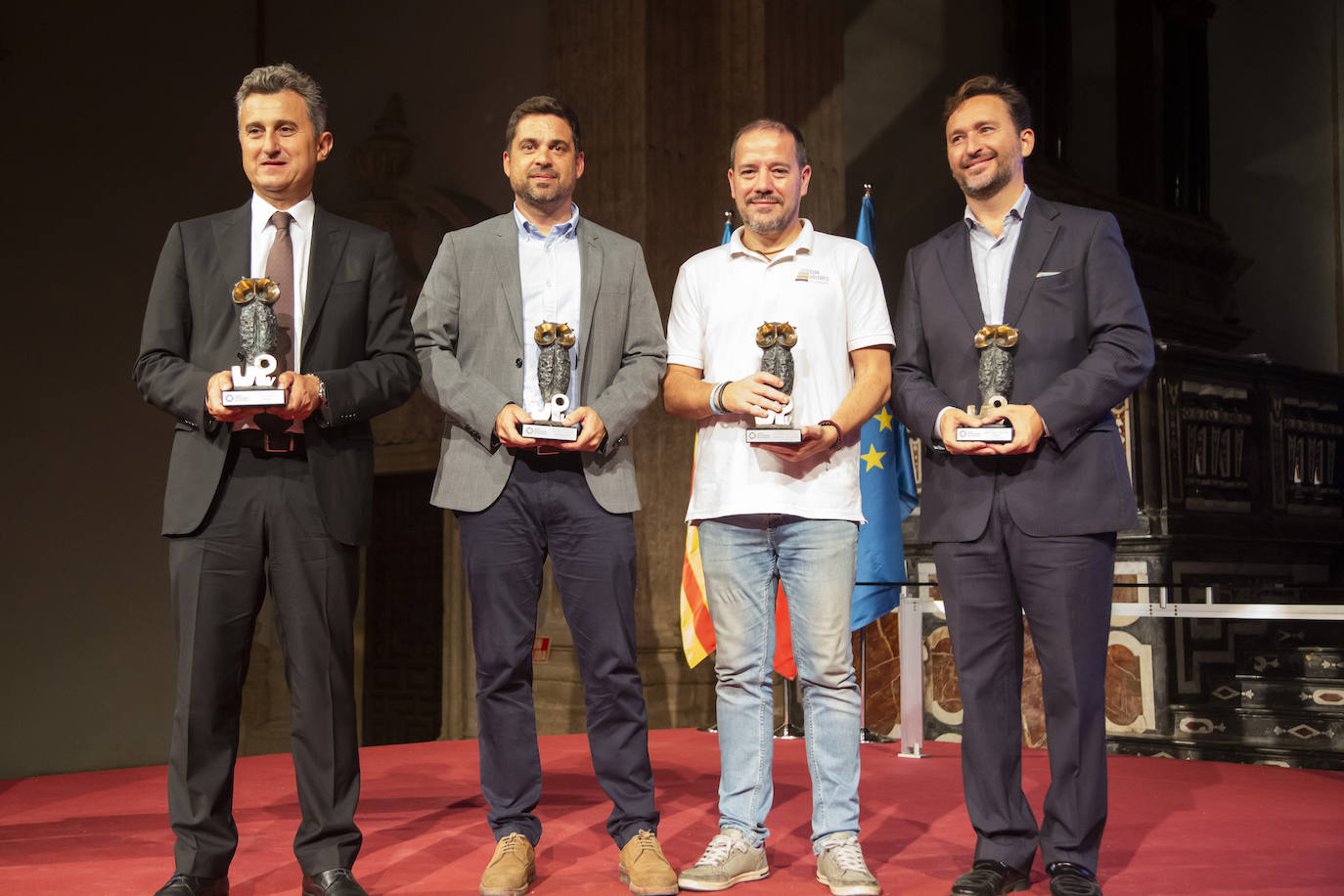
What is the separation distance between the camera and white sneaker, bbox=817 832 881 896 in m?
2.73

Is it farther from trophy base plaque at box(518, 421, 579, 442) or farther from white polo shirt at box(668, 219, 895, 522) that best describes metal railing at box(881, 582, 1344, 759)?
trophy base plaque at box(518, 421, 579, 442)

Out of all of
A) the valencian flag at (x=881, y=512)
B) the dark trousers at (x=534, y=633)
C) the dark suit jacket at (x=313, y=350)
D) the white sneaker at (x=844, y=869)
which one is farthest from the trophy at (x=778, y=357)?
the valencian flag at (x=881, y=512)

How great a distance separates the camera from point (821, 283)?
10.0 feet

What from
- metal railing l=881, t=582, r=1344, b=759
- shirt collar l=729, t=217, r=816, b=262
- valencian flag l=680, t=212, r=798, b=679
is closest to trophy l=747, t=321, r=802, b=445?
shirt collar l=729, t=217, r=816, b=262

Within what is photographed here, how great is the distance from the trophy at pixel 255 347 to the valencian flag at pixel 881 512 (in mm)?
3053

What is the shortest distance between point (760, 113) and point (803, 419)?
493 cm

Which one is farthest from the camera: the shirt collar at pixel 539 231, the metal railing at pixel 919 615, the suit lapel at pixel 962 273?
the metal railing at pixel 919 615

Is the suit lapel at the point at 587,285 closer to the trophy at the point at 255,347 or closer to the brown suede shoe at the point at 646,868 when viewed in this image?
the trophy at the point at 255,347

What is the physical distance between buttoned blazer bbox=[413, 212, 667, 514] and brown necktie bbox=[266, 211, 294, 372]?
344mm

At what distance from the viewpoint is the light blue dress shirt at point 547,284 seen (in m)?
3.04

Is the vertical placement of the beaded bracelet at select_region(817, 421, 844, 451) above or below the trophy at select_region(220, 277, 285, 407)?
below

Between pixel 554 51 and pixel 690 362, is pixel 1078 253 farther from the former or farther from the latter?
pixel 554 51

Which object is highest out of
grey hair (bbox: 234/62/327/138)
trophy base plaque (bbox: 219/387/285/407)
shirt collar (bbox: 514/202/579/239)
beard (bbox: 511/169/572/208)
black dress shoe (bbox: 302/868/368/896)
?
grey hair (bbox: 234/62/327/138)

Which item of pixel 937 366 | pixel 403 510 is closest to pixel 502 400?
pixel 937 366
